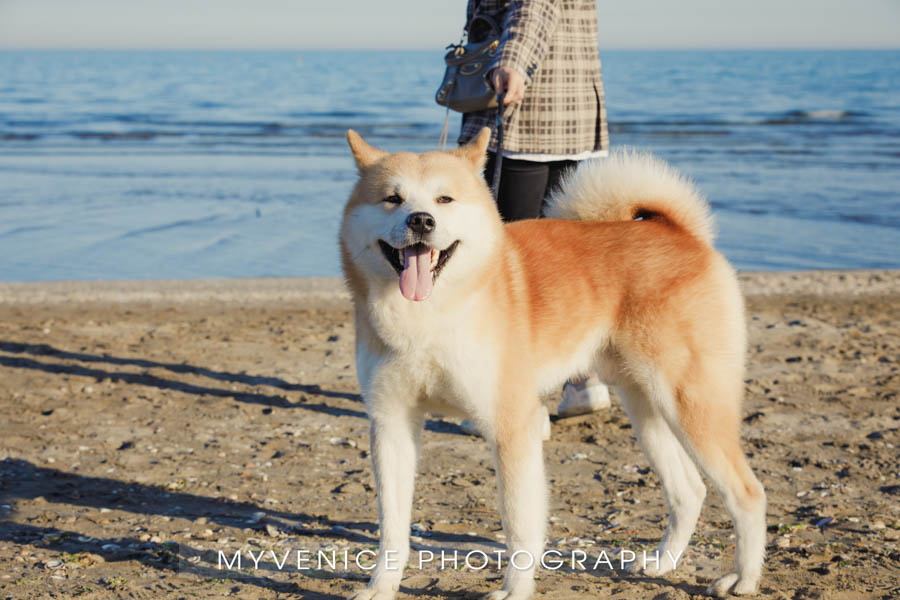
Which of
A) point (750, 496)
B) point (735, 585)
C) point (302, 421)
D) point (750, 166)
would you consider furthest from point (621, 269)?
point (750, 166)

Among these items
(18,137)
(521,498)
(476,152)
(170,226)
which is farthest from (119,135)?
(521,498)

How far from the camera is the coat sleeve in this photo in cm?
350

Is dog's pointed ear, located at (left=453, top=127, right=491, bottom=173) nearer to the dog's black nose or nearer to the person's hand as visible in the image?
the dog's black nose

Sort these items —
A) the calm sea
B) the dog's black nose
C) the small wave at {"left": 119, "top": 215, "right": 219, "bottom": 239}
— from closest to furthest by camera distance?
the dog's black nose, the calm sea, the small wave at {"left": 119, "top": 215, "right": 219, "bottom": 239}

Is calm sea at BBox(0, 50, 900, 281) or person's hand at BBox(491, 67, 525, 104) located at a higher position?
person's hand at BBox(491, 67, 525, 104)

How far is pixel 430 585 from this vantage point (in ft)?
9.43

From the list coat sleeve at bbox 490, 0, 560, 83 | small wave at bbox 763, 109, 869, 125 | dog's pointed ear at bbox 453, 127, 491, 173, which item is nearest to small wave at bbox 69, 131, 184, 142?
small wave at bbox 763, 109, 869, 125

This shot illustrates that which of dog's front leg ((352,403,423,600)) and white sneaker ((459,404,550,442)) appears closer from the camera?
dog's front leg ((352,403,423,600))

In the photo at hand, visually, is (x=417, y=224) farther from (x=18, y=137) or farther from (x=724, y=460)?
(x=18, y=137)

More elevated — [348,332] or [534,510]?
[534,510]

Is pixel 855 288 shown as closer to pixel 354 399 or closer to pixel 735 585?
pixel 354 399

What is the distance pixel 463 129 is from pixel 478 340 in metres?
1.68

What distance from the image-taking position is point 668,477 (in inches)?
121

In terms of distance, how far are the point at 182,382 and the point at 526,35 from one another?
3.04 meters
